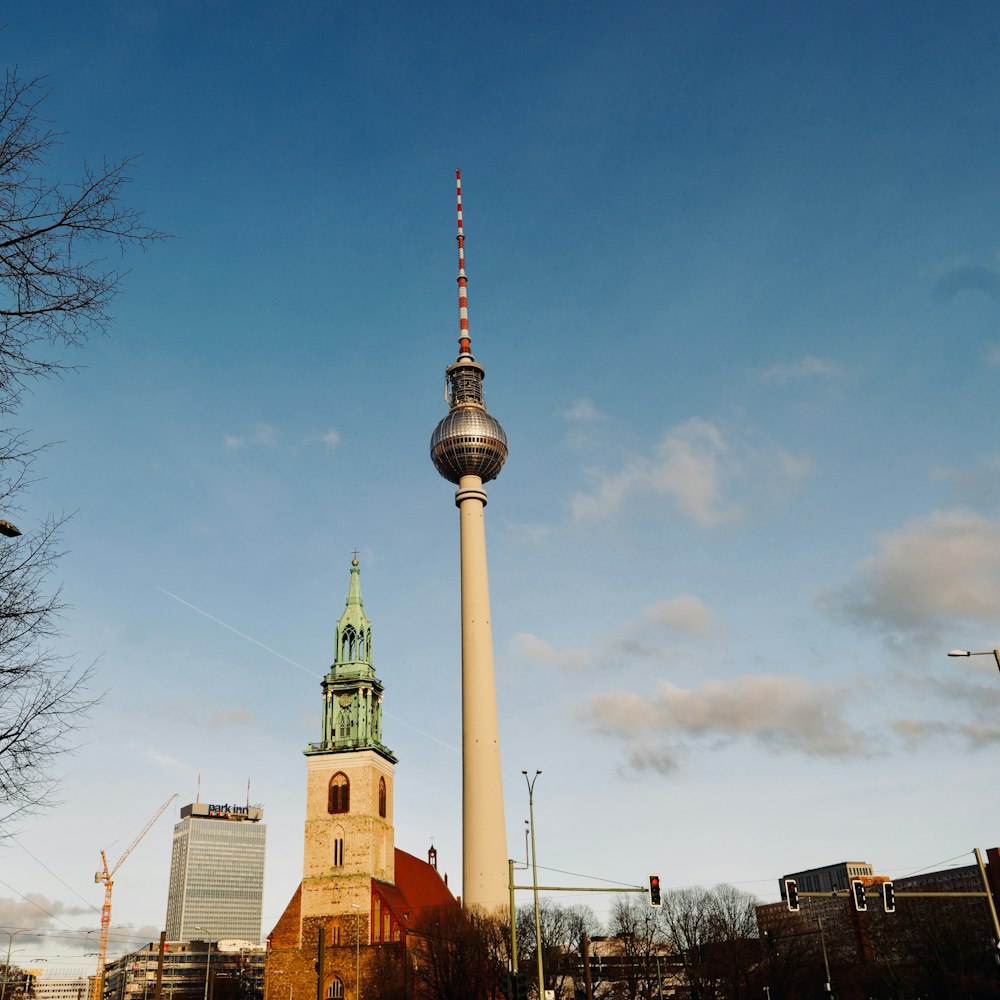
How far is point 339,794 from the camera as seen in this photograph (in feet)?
295

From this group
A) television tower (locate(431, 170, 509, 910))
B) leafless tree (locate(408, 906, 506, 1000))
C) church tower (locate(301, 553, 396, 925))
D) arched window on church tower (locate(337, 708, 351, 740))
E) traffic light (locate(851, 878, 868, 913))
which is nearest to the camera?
traffic light (locate(851, 878, 868, 913))

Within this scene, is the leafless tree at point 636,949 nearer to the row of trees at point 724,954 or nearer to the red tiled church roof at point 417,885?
the row of trees at point 724,954

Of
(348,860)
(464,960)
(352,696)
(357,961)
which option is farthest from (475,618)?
(464,960)

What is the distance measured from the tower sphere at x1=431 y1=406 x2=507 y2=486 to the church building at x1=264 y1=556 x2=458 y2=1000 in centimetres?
1808

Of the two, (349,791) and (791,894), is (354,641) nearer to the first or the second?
(349,791)

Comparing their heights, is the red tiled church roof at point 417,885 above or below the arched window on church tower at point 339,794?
below

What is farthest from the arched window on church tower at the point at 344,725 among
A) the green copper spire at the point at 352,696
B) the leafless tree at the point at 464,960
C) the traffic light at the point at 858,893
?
the traffic light at the point at 858,893

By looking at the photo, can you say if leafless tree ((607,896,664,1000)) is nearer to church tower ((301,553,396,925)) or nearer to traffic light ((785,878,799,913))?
church tower ((301,553,396,925))

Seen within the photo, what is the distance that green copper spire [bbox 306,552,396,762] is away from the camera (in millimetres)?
93000

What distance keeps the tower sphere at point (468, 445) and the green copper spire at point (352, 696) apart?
18185 mm

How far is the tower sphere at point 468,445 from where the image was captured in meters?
98.6

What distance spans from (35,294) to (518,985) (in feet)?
92.7

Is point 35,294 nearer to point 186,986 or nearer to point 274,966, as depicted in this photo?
point 274,966

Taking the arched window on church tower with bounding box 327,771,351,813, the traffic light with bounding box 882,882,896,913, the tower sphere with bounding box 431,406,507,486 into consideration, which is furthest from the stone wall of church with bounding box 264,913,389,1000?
the traffic light with bounding box 882,882,896,913
